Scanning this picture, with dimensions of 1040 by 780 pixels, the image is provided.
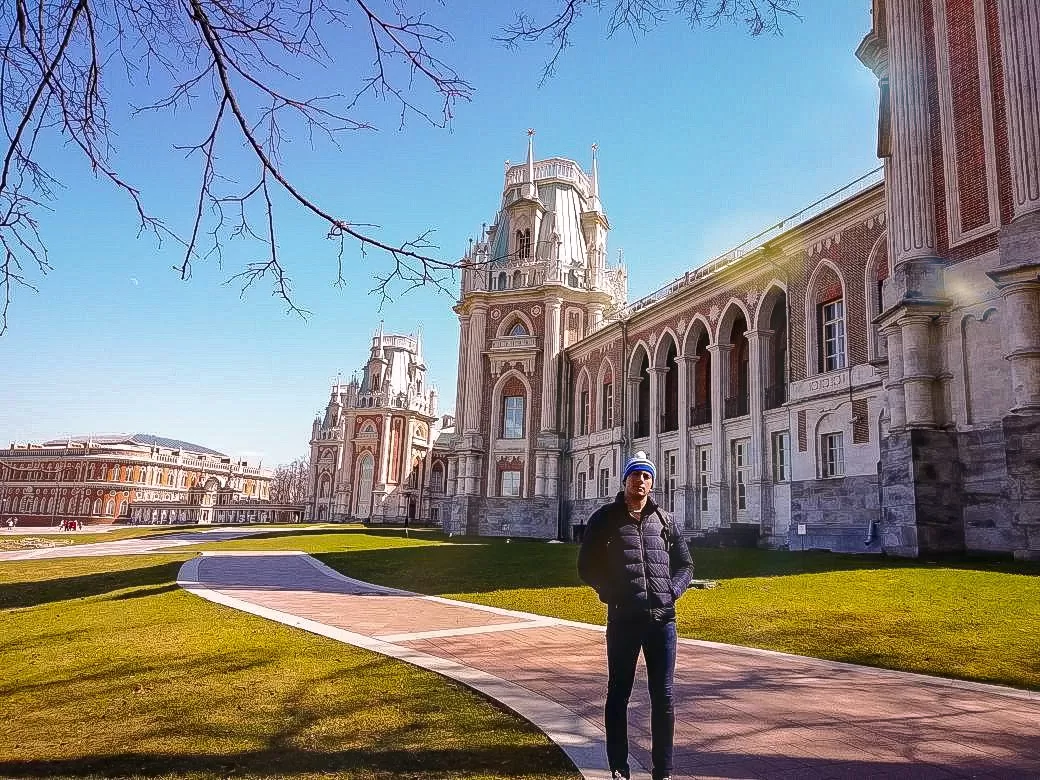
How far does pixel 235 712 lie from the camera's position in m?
5.38

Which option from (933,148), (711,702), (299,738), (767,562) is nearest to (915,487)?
(767,562)

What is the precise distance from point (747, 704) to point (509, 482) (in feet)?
122

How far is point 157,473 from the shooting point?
351ft

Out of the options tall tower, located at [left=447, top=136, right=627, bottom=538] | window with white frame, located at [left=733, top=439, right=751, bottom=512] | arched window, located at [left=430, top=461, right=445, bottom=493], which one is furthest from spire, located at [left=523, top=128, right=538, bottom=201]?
arched window, located at [left=430, top=461, right=445, bottom=493]

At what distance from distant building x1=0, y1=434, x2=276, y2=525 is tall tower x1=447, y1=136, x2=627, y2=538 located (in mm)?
60398

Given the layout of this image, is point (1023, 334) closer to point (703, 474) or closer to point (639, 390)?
point (703, 474)

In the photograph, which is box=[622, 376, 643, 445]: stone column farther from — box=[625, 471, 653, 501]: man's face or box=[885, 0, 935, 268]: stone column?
box=[625, 471, 653, 501]: man's face

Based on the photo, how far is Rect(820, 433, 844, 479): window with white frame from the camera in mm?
22359

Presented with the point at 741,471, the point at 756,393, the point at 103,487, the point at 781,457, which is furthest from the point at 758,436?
the point at 103,487

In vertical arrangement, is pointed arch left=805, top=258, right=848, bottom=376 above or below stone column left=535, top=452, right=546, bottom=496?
above

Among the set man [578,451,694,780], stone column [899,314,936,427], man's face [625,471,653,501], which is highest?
stone column [899,314,936,427]

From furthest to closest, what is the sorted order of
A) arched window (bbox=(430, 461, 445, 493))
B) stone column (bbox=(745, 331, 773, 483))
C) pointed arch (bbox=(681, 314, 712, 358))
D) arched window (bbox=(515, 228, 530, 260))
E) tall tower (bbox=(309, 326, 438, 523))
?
arched window (bbox=(430, 461, 445, 493)), tall tower (bbox=(309, 326, 438, 523)), arched window (bbox=(515, 228, 530, 260)), pointed arch (bbox=(681, 314, 712, 358)), stone column (bbox=(745, 331, 773, 483))

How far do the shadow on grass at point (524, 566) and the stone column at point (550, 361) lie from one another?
1992cm

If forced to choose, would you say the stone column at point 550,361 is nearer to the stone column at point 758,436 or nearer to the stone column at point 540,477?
the stone column at point 540,477
